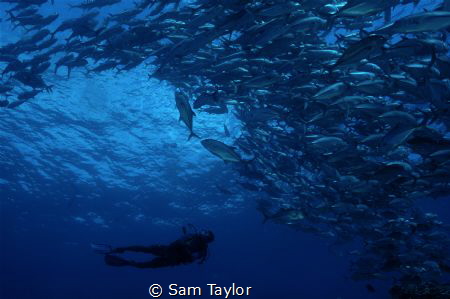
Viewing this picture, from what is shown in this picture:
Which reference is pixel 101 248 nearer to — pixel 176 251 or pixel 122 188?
pixel 176 251

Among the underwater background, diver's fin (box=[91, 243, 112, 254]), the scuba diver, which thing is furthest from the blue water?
the scuba diver

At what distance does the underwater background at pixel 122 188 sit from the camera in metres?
18.8

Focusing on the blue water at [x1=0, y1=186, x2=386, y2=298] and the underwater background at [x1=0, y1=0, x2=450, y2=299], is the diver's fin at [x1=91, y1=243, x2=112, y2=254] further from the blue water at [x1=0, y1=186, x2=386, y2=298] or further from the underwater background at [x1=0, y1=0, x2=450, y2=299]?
the blue water at [x1=0, y1=186, x2=386, y2=298]

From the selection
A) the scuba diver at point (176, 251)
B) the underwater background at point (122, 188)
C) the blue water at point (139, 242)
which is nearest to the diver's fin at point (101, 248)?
the scuba diver at point (176, 251)

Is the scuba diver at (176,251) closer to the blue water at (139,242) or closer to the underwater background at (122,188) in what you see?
the underwater background at (122,188)

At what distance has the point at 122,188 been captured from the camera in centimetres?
3189

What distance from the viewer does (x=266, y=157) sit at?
452 inches

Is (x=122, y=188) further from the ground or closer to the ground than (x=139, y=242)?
further from the ground

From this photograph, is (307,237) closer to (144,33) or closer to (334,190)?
(334,190)

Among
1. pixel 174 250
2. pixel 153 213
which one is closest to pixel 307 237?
pixel 153 213

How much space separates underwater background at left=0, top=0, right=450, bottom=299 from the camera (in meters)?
18.8

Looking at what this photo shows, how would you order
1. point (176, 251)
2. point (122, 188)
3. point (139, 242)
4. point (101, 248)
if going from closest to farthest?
point (176, 251), point (101, 248), point (122, 188), point (139, 242)

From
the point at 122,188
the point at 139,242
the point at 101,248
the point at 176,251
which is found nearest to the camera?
the point at 176,251

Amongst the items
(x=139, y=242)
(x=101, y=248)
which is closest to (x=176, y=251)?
(x=101, y=248)
